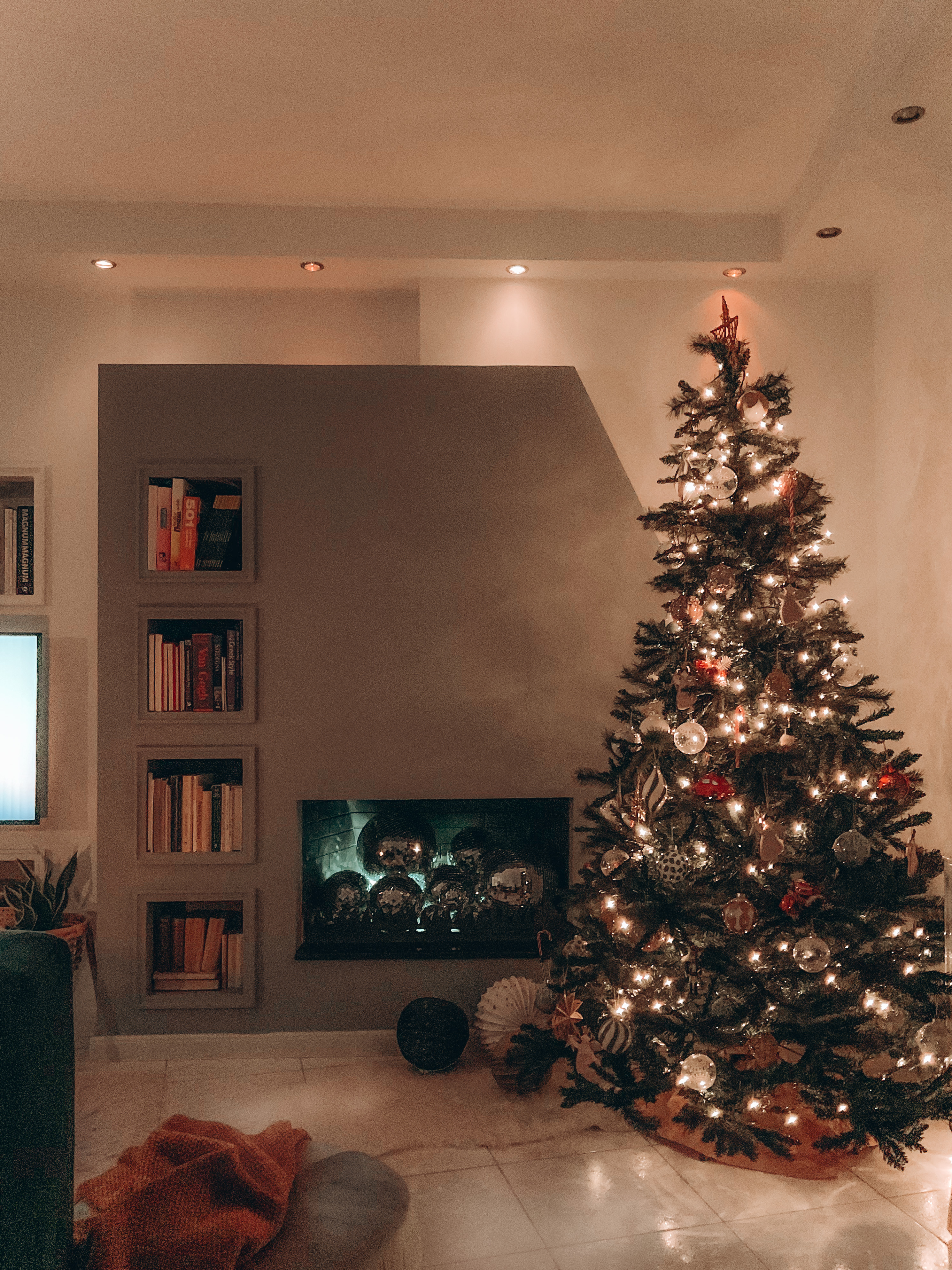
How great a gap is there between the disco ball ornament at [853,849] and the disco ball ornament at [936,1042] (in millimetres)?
445

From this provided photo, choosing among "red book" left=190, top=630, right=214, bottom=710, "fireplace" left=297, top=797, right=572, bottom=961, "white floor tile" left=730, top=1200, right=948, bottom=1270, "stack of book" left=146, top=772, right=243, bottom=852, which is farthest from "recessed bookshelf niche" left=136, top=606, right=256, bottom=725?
"white floor tile" left=730, top=1200, right=948, bottom=1270

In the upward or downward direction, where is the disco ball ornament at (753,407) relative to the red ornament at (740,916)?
upward

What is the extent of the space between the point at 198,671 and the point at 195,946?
37.5 inches

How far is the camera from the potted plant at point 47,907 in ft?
10.8

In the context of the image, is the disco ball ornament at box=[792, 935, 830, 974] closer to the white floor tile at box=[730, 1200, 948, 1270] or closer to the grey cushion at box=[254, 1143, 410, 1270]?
the white floor tile at box=[730, 1200, 948, 1270]

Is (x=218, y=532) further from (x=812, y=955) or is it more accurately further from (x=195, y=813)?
(x=812, y=955)

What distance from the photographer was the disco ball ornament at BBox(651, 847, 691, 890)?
8.18 ft

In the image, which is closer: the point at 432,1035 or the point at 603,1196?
the point at 603,1196

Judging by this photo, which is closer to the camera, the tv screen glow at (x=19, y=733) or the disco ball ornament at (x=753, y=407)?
the disco ball ornament at (x=753, y=407)

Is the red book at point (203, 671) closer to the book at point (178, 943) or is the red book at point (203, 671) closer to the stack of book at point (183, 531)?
the stack of book at point (183, 531)

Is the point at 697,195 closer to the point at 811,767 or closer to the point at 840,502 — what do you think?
the point at 840,502

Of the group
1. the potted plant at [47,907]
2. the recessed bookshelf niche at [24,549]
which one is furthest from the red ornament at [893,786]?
the recessed bookshelf niche at [24,549]

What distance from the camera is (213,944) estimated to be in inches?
130

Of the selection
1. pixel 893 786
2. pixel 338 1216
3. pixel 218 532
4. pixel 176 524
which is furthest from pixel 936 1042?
pixel 176 524
